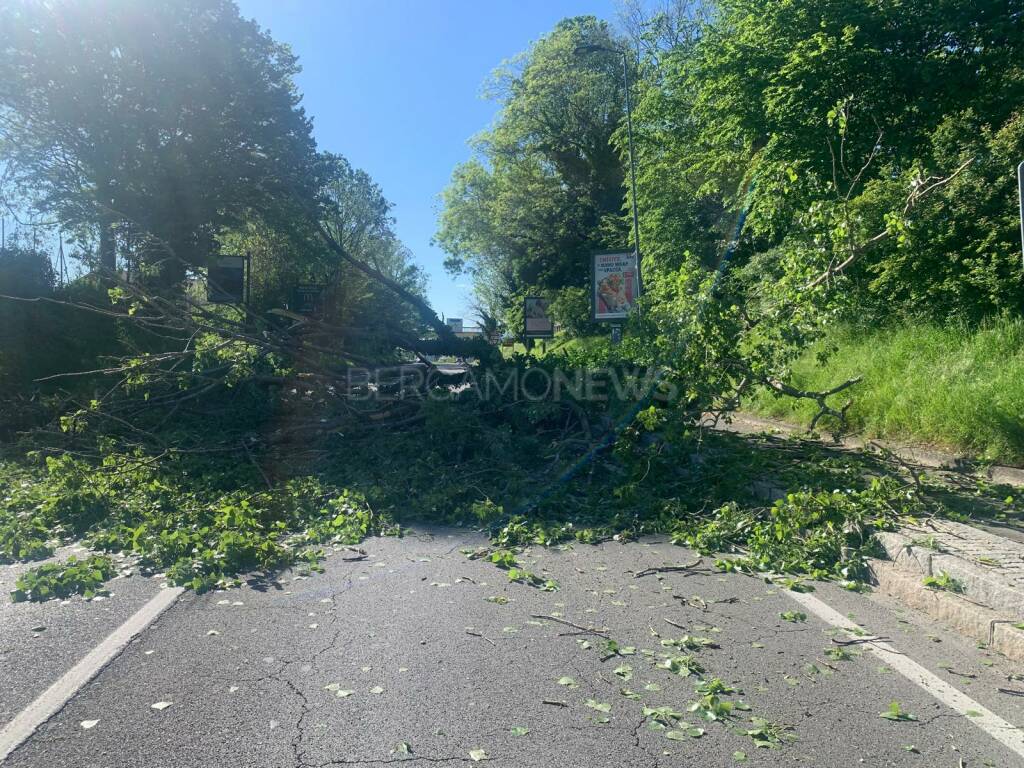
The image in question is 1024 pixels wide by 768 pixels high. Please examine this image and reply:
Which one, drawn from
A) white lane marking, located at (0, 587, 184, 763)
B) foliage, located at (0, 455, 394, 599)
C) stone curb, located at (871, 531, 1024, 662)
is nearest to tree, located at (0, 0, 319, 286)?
foliage, located at (0, 455, 394, 599)

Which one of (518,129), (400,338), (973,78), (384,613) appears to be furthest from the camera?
(518,129)

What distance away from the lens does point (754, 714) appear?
3.58 metres

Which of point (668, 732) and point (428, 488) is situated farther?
point (428, 488)

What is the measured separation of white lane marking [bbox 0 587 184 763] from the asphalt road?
0.21 ft

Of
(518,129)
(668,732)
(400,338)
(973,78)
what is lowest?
(668,732)

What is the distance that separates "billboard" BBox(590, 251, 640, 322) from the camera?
1858 centimetres

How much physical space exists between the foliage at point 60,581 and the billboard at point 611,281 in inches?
556

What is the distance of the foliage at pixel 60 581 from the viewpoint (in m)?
5.33

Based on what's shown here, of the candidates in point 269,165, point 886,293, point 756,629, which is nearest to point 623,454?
point 756,629

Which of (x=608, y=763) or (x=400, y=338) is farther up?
(x=400, y=338)

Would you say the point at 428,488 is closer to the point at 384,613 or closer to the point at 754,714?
the point at 384,613

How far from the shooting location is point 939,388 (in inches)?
417

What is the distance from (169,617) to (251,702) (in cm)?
149

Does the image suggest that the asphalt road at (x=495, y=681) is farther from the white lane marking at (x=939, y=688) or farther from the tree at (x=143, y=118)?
the tree at (x=143, y=118)
